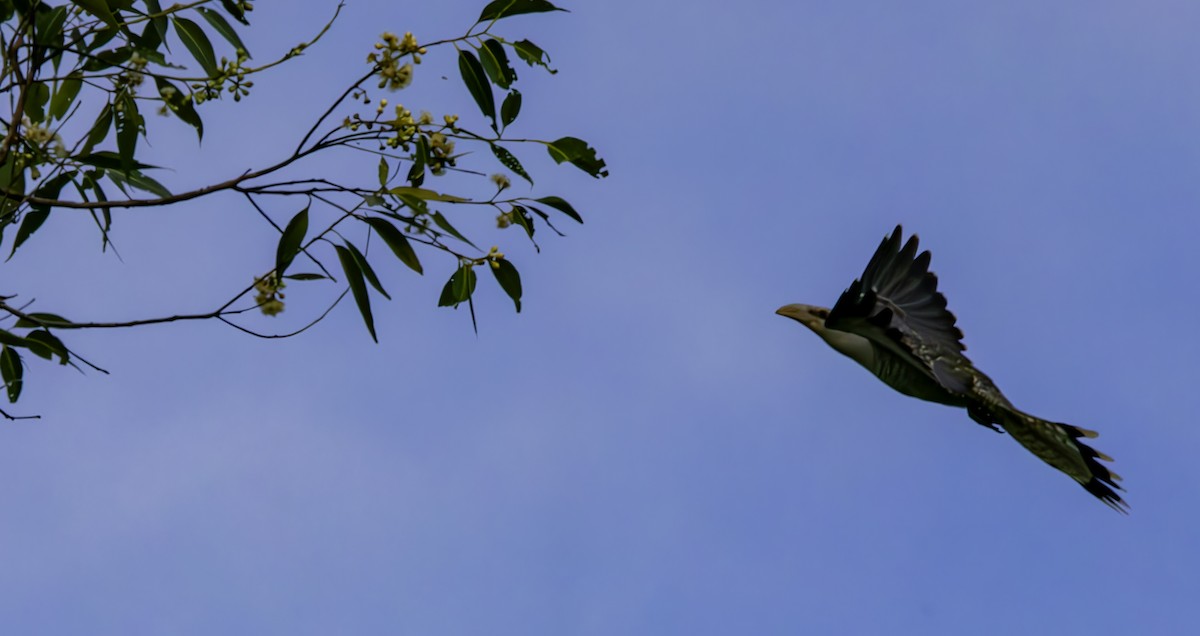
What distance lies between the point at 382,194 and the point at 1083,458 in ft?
5.79

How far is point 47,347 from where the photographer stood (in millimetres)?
3127

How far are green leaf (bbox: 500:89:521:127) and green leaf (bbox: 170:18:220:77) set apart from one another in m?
0.73

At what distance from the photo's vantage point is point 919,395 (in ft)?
10.7

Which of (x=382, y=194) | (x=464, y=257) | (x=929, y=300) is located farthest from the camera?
(x=929, y=300)

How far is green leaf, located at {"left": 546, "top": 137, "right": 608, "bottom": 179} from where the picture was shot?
3193 mm

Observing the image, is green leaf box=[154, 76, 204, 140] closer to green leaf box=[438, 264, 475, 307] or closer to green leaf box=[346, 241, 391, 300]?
green leaf box=[346, 241, 391, 300]

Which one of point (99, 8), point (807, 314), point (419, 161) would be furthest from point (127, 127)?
point (807, 314)

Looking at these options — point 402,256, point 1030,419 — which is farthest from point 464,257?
point 1030,419

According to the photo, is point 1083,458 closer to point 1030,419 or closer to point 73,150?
point 1030,419

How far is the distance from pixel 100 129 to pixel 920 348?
205 centimetres

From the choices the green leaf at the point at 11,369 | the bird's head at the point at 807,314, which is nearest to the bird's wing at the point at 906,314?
the bird's head at the point at 807,314

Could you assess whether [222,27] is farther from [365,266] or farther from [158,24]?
[365,266]

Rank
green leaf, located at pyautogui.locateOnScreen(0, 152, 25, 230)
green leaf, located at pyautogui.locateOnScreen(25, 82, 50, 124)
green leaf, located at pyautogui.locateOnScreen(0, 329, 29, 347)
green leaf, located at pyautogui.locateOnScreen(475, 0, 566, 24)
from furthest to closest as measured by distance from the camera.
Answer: green leaf, located at pyautogui.locateOnScreen(25, 82, 50, 124)
green leaf, located at pyautogui.locateOnScreen(475, 0, 566, 24)
green leaf, located at pyautogui.locateOnScreen(0, 329, 29, 347)
green leaf, located at pyautogui.locateOnScreen(0, 152, 25, 230)

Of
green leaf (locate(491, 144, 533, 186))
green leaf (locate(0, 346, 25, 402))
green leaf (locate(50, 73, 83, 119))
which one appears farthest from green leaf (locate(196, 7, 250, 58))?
green leaf (locate(0, 346, 25, 402))
